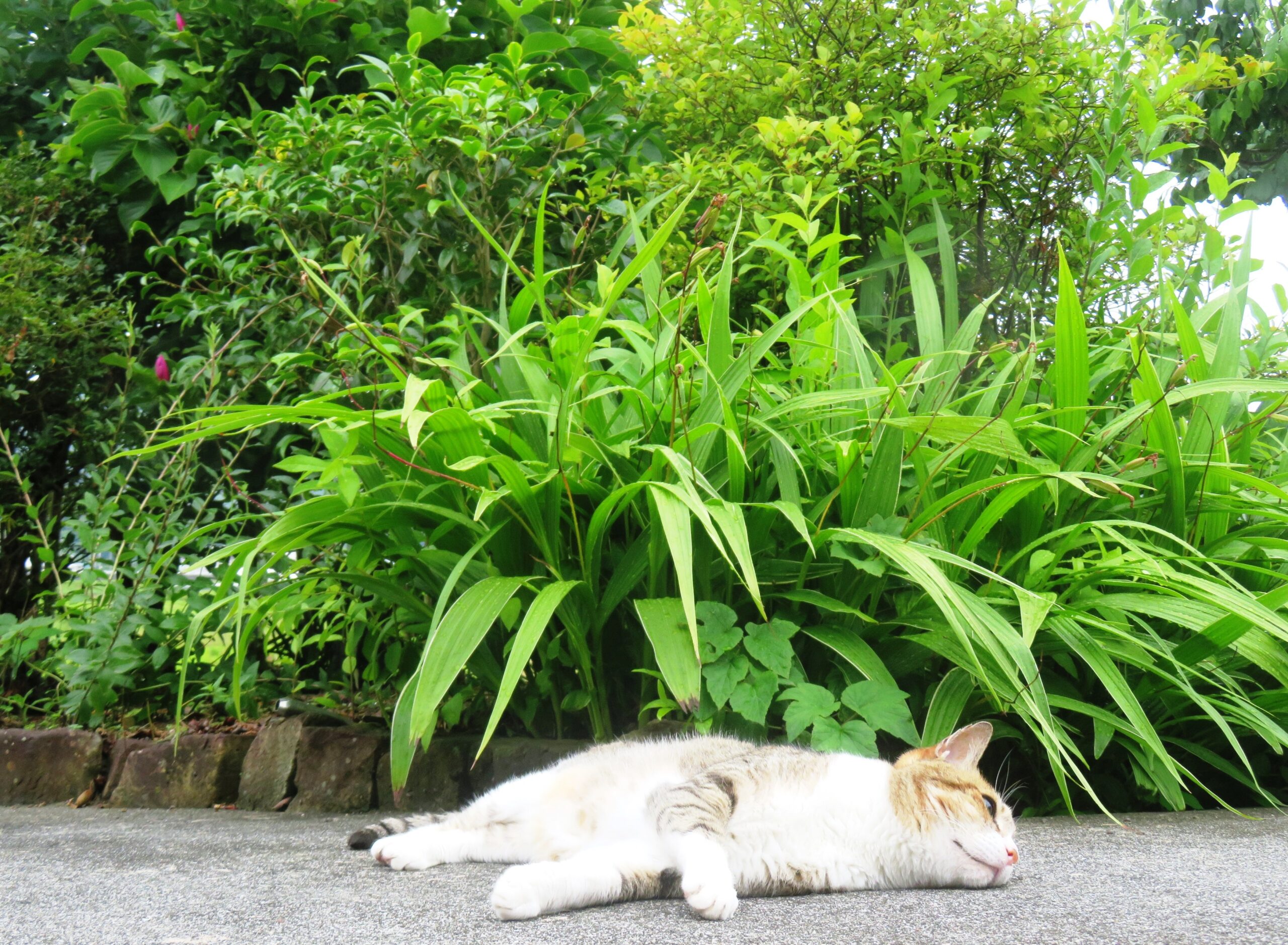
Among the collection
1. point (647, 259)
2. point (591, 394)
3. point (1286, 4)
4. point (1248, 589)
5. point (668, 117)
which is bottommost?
point (1248, 589)

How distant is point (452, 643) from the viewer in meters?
1.89

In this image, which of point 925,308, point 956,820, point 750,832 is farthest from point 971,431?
point 750,832

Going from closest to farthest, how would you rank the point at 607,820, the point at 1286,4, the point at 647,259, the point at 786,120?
the point at 607,820
the point at 647,259
the point at 786,120
the point at 1286,4

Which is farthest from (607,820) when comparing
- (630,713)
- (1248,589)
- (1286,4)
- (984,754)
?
(1286,4)

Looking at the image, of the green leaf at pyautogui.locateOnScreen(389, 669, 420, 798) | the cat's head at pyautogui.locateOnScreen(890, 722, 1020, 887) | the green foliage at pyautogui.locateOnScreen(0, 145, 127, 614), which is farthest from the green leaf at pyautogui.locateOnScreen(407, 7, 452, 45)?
the cat's head at pyautogui.locateOnScreen(890, 722, 1020, 887)

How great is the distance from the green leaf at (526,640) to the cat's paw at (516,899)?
304 millimetres

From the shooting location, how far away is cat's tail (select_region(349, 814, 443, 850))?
6.47ft

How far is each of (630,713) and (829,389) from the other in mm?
990

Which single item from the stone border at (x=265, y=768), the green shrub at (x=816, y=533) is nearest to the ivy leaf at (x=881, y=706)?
the green shrub at (x=816, y=533)

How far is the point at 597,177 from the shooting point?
3.15m

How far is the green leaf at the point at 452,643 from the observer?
1.79 metres

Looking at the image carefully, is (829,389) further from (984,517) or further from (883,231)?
(883,231)

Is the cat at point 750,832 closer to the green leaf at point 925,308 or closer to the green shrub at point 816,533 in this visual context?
the green shrub at point 816,533

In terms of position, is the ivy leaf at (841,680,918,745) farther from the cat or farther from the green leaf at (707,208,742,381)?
the green leaf at (707,208,742,381)
